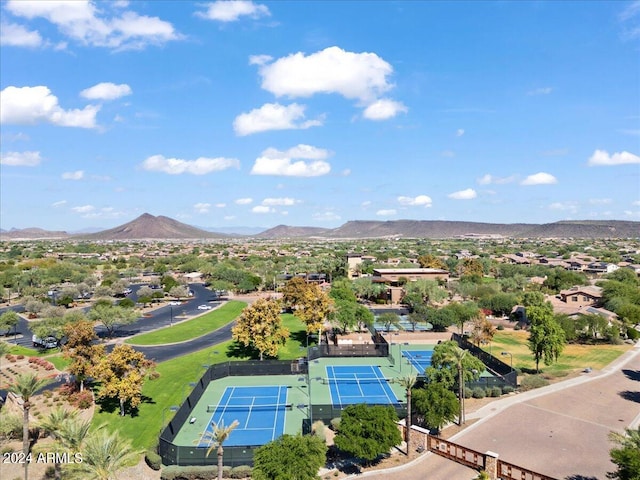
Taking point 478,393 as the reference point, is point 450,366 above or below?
above

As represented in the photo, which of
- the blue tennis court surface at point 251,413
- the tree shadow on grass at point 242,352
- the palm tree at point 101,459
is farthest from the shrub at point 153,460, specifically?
the tree shadow on grass at point 242,352

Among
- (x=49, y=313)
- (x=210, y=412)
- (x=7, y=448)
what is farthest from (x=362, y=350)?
(x=49, y=313)

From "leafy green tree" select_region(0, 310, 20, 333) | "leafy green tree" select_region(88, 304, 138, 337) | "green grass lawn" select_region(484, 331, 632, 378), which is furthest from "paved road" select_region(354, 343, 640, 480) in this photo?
"leafy green tree" select_region(0, 310, 20, 333)

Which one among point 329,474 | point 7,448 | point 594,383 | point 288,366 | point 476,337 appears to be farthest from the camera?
point 476,337

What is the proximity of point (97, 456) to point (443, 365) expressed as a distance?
92.0ft

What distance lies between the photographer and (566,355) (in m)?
56.5

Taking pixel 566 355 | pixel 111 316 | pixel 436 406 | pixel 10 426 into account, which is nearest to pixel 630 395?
pixel 566 355

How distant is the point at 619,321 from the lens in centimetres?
6612

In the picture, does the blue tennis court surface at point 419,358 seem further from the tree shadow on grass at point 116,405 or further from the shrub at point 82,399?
the shrub at point 82,399

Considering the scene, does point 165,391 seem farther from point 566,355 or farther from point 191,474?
point 566,355

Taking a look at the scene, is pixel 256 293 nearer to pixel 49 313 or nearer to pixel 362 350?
pixel 49 313

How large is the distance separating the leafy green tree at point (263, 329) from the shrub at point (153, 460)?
2144 centimetres

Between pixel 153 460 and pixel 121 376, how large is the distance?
1159 cm

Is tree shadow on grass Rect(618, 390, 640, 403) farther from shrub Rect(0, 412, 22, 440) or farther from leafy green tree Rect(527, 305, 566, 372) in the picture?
shrub Rect(0, 412, 22, 440)
